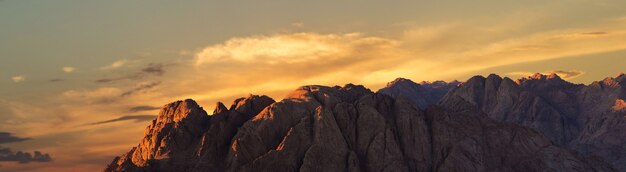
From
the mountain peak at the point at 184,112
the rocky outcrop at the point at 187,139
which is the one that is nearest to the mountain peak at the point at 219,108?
the rocky outcrop at the point at 187,139

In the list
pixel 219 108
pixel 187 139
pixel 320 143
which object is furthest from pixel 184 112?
pixel 320 143

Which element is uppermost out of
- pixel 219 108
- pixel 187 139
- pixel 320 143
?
pixel 219 108

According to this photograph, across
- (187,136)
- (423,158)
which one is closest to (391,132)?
(423,158)

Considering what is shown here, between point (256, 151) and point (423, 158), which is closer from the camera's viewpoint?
point (256, 151)

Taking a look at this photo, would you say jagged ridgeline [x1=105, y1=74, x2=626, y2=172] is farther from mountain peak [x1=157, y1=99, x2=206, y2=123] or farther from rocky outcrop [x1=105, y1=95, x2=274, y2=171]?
mountain peak [x1=157, y1=99, x2=206, y2=123]

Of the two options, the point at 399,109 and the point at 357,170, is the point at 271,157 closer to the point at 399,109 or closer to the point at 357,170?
the point at 357,170

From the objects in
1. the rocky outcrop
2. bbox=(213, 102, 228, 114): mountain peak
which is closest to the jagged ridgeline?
the rocky outcrop

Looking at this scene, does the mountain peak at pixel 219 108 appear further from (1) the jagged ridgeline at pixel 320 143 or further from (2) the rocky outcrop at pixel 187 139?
(1) the jagged ridgeline at pixel 320 143

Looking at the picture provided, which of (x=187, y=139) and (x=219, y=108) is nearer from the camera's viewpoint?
(x=187, y=139)

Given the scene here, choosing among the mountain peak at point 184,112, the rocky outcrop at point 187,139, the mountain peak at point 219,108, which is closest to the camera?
the rocky outcrop at point 187,139

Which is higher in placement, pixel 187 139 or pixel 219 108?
pixel 219 108

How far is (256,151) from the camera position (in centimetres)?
17662

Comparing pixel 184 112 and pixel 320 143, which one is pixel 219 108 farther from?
pixel 320 143

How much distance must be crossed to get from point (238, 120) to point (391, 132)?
35940mm
